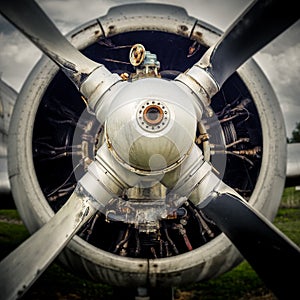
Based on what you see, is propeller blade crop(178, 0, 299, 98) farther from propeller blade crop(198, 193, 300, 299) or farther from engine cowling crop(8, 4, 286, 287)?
propeller blade crop(198, 193, 300, 299)

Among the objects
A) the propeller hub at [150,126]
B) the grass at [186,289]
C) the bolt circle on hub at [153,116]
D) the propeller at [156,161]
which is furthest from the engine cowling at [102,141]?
the grass at [186,289]

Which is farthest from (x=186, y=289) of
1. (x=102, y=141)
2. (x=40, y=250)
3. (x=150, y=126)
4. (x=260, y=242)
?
(x=150, y=126)

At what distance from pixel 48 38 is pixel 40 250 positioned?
1.32 m

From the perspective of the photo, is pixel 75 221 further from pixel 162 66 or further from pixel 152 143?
pixel 162 66

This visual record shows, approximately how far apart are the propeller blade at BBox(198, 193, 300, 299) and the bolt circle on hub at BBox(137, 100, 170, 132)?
25.5 inches

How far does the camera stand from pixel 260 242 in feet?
9.15

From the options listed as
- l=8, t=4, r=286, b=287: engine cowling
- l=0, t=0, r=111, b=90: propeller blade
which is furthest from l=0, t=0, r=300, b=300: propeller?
l=8, t=4, r=286, b=287: engine cowling

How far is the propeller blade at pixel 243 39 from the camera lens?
276 centimetres

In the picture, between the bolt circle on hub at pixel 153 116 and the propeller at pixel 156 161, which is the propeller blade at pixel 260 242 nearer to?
the propeller at pixel 156 161

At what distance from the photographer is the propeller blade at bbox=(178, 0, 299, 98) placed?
2.76m

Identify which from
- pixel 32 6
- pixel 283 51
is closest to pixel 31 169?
pixel 32 6

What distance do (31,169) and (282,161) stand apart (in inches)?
69.0

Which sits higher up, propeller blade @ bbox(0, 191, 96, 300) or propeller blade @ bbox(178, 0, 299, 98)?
propeller blade @ bbox(178, 0, 299, 98)

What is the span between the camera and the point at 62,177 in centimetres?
359
